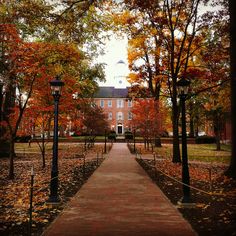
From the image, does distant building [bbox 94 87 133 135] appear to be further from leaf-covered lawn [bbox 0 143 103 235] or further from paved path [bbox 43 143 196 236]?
paved path [bbox 43 143 196 236]

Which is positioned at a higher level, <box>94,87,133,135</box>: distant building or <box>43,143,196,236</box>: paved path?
<box>94,87,133,135</box>: distant building

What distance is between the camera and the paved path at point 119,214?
5760mm

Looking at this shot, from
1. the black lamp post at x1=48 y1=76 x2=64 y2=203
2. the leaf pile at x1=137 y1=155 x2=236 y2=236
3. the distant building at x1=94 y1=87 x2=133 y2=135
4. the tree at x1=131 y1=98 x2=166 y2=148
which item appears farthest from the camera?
the distant building at x1=94 y1=87 x2=133 y2=135

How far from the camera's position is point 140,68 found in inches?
786

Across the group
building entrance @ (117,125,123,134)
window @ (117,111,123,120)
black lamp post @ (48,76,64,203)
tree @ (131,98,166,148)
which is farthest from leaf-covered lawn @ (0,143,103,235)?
window @ (117,111,123,120)

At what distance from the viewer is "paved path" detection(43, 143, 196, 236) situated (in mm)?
5760

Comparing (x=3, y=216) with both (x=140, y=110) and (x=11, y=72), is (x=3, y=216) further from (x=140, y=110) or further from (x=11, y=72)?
(x=140, y=110)

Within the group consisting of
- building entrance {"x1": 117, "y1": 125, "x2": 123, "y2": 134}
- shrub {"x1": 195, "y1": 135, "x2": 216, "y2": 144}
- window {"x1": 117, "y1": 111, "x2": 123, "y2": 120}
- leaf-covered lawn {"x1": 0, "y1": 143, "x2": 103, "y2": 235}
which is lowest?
leaf-covered lawn {"x1": 0, "y1": 143, "x2": 103, "y2": 235}

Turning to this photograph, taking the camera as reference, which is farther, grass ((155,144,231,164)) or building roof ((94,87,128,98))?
building roof ((94,87,128,98))

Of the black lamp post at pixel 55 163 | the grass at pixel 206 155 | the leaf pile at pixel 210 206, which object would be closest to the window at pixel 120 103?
the grass at pixel 206 155

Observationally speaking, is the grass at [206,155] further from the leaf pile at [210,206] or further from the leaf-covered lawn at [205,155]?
the leaf pile at [210,206]

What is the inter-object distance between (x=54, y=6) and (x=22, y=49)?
9.01 feet

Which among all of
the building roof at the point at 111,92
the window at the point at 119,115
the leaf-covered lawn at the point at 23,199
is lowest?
the leaf-covered lawn at the point at 23,199

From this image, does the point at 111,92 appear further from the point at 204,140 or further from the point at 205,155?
the point at 205,155
